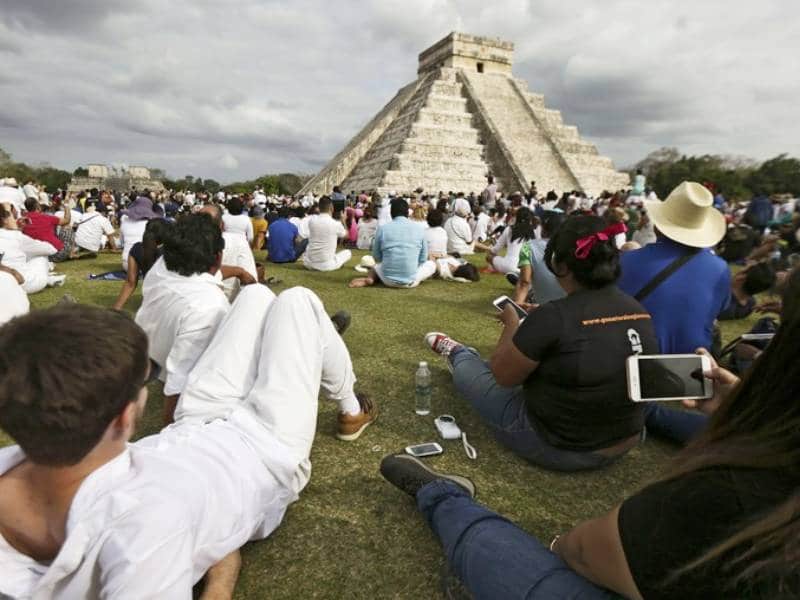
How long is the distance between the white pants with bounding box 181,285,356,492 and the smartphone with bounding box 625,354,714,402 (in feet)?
5.00

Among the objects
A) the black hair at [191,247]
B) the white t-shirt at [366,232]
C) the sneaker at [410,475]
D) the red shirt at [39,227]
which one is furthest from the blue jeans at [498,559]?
the white t-shirt at [366,232]

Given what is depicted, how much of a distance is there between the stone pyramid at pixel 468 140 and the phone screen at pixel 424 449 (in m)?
20.4

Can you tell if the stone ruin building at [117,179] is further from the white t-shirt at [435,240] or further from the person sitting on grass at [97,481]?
the person sitting on grass at [97,481]

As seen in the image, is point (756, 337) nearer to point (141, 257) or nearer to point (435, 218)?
point (141, 257)

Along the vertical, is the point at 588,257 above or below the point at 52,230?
above

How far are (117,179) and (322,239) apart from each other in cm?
4568

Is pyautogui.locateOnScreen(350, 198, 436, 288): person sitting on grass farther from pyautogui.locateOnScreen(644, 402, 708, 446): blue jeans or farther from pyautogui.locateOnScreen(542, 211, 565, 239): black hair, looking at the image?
pyautogui.locateOnScreen(644, 402, 708, 446): blue jeans

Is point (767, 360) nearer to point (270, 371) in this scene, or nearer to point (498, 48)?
point (270, 371)

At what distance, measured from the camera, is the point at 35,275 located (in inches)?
252

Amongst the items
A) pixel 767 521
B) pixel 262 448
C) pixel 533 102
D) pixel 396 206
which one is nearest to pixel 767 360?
pixel 767 521

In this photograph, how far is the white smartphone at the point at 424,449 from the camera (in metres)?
2.78

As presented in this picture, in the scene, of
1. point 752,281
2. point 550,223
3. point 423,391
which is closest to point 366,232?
point 550,223

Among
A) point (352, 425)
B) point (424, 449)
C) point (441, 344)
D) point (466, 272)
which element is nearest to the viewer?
point (424, 449)

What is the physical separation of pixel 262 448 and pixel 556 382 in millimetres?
1453
